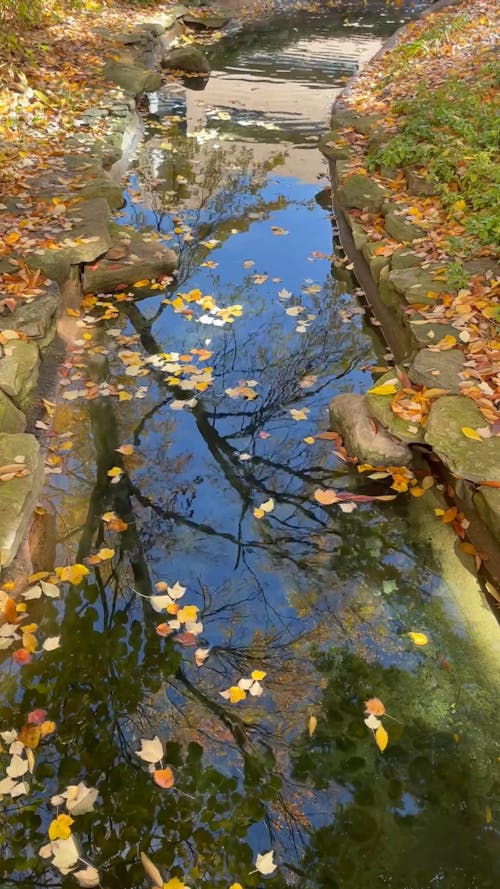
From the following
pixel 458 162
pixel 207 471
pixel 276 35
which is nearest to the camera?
pixel 207 471

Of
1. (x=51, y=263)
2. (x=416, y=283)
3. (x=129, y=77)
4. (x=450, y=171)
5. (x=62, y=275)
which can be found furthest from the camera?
(x=129, y=77)

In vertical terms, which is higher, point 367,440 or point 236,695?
point 367,440

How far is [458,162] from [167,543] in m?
5.33

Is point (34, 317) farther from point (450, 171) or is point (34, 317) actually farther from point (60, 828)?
point (450, 171)

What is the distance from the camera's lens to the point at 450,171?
6750 millimetres

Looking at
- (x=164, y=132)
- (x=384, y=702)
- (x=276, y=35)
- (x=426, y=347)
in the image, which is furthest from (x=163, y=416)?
(x=276, y=35)

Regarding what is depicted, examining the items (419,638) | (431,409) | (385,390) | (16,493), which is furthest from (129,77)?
(419,638)

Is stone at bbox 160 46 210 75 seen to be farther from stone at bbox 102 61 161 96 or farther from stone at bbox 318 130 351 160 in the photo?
stone at bbox 318 130 351 160

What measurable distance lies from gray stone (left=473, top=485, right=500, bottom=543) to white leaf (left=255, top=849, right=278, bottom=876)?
6.64ft

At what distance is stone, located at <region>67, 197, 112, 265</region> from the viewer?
20.1ft

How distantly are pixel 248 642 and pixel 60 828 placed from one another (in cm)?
122

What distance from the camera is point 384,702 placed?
125 inches

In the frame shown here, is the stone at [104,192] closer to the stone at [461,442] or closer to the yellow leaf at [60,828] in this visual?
the stone at [461,442]

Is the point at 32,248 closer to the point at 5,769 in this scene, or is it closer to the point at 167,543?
the point at 167,543
